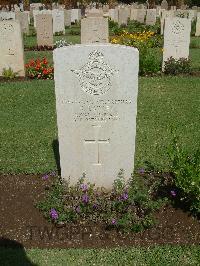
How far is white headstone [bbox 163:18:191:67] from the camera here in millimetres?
11492

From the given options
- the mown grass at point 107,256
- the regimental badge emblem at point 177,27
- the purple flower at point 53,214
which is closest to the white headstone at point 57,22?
the regimental badge emblem at point 177,27

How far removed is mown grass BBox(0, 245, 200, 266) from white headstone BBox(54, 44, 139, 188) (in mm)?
1024

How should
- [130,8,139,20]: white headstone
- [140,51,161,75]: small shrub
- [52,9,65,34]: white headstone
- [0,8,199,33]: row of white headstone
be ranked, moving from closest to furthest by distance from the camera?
[140,51,161,75]: small shrub
[52,9,65,34]: white headstone
[0,8,199,33]: row of white headstone
[130,8,139,20]: white headstone

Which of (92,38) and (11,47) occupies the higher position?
(92,38)

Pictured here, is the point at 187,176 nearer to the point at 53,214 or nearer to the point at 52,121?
the point at 53,214

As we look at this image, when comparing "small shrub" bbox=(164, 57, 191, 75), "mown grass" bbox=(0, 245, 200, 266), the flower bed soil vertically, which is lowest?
"mown grass" bbox=(0, 245, 200, 266)

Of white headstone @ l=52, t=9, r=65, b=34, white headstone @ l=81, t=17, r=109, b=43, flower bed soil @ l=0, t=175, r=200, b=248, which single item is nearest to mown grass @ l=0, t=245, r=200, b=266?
flower bed soil @ l=0, t=175, r=200, b=248

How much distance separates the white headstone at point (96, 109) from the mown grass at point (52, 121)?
1127 mm

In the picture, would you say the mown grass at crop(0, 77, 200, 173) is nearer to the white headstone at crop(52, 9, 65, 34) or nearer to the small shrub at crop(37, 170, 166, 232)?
the small shrub at crop(37, 170, 166, 232)

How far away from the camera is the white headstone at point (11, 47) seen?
433 inches

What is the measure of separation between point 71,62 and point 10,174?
7.11 ft

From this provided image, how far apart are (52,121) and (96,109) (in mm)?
3532

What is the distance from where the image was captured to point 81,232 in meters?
4.11

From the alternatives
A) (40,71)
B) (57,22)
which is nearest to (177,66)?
(40,71)
